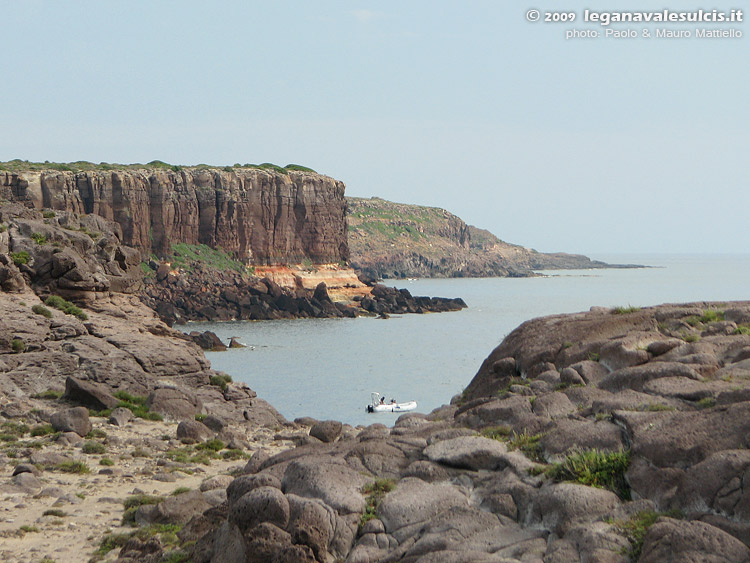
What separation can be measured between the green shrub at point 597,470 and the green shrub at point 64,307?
21.3m

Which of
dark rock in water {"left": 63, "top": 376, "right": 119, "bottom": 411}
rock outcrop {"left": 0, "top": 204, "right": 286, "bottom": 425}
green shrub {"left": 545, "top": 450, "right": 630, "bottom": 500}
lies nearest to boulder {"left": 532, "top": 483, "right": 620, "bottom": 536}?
green shrub {"left": 545, "top": 450, "right": 630, "bottom": 500}

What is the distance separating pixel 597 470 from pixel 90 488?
1068 centimetres

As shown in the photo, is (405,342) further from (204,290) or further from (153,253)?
(153,253)

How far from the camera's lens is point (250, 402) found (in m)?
28.4

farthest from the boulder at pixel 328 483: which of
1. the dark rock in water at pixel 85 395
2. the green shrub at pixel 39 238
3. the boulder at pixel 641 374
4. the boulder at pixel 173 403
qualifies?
the green shrub at pixel 39 238

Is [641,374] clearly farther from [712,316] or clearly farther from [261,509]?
[261,509]

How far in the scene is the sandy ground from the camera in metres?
12.9

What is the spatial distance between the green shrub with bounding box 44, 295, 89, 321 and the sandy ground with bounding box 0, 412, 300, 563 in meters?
5.79

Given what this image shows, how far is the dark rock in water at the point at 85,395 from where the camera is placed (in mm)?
23609

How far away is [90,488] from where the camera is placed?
1631cm

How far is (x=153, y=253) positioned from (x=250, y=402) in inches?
3265

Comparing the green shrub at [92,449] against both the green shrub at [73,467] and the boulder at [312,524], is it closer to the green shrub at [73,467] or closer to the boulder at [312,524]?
the green shrub at [73,467]

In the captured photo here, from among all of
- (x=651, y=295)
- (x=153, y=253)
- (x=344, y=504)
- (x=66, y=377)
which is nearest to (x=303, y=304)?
(x=153, y=253)

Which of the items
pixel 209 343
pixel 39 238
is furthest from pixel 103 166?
pixel 39 238
